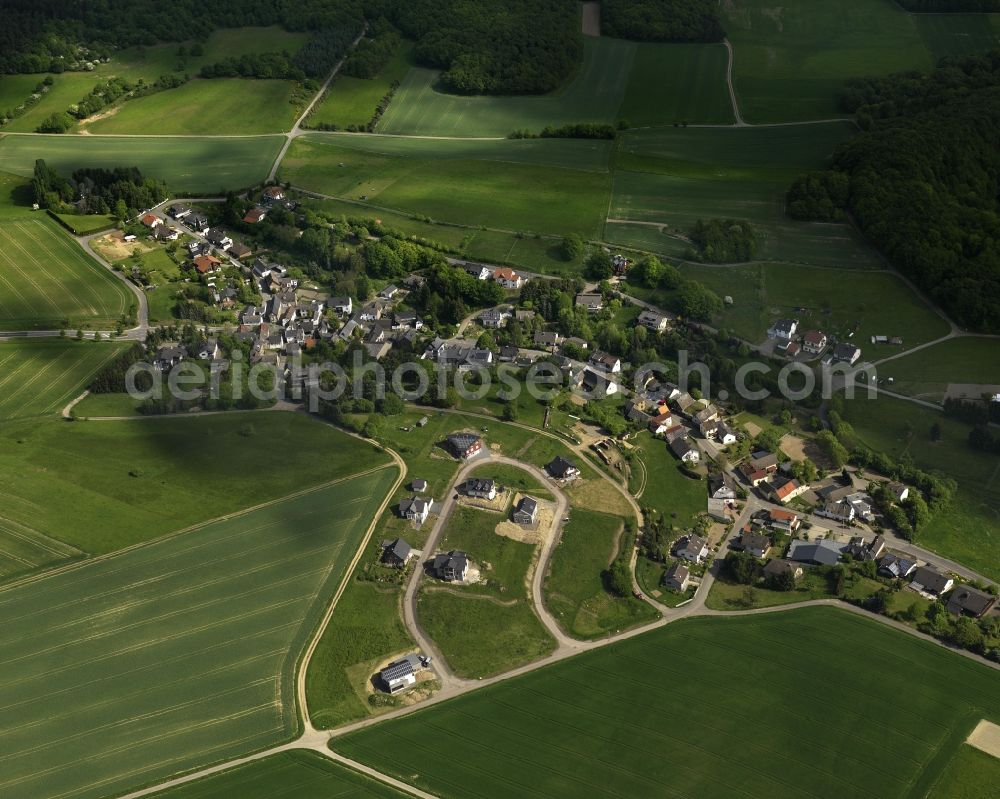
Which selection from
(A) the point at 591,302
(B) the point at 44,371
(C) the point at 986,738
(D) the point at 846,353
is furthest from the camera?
(A) the point at 591,302

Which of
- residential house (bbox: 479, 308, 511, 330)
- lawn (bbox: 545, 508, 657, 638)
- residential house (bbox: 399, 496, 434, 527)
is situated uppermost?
residential house (bbox: 479, 308, 511, 330)

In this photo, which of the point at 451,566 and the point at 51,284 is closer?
the point at 451,566

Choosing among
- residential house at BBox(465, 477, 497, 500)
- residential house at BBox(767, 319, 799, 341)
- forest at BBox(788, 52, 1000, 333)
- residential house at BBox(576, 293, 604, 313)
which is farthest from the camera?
residential house at BBox(576, 293, 604, 313)

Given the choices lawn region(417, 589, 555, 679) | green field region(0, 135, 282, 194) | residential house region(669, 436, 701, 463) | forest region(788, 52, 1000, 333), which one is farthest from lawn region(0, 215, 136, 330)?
→ forest region(788, 52, 1000, 333)

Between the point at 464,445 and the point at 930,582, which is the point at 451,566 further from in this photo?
the point at 930,582

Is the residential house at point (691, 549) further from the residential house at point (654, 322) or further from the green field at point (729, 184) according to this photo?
the green field at point (729, 184)

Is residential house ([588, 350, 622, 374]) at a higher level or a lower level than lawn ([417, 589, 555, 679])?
higher

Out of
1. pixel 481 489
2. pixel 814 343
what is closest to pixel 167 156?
pixel 481 489

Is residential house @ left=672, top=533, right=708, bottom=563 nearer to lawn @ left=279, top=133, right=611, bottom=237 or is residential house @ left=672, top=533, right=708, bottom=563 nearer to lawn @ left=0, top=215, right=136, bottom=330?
lawn @ left=279, top=133, right=611, bottom=237

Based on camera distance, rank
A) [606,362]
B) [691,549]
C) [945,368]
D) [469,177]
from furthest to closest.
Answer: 1. [469,177]
2. [606,362]
3. [945,368]
4. [691,549]
